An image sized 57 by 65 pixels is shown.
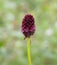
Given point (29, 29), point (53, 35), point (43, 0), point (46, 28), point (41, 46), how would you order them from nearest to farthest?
point (29, 29)
point (41, 46)
point (53, 35)
point (46, 28)
point (43, 0)

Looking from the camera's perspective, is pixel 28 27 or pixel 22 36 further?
pixel 22 36

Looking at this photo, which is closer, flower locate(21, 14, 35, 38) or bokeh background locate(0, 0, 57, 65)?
flower locate(21, 14, 35, 38)

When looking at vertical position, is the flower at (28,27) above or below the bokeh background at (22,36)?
below

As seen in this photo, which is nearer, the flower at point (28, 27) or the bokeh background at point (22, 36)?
the flower at point (28, 27)

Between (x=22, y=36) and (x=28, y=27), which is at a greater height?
(x=22, y=36)

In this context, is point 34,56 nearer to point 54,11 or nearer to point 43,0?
point 54,11

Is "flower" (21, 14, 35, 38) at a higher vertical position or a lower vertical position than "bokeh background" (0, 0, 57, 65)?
lower

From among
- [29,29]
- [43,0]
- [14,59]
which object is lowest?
[29,29]

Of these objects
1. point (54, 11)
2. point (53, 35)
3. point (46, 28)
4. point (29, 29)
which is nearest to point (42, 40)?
point (53, 35)
